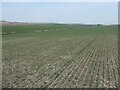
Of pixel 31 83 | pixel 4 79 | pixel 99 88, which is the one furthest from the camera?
pixel 4 79

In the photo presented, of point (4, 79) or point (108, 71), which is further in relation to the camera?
point (108, 71)

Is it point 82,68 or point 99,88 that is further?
point 82,68

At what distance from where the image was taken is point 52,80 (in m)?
13.3

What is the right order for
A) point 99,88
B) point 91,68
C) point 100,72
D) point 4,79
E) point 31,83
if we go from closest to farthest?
1. point 99,88
2. point 31,83
3. point 4,79
4. point 100,72
5. point 91,68

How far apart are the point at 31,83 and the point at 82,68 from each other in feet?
16.0

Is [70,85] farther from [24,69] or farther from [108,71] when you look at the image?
[24,69]

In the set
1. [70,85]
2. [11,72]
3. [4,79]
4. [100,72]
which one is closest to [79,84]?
[70,85]

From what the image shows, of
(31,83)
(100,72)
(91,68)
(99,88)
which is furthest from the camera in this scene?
(91,68)

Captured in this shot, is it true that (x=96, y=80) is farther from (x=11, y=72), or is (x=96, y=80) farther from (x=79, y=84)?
(x=11, y=72)

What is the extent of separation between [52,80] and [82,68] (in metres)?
3.84

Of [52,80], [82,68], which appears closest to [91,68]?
[82,68]

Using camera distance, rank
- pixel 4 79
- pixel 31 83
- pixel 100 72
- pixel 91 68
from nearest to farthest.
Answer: pixel 31 83
pixel 4 79
pixel 100 72
pixel 91 68

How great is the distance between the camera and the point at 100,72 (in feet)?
50.1

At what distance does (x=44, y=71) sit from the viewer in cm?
1598
